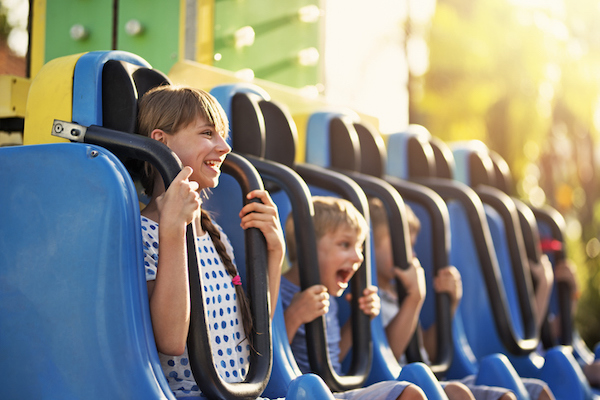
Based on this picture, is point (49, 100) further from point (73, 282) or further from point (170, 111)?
point (73, 282)

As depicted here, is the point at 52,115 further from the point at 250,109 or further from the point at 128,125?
the point at 250,109

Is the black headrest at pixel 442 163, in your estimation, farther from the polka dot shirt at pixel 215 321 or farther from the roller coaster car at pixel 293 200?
the polka dot shirt at pixel 215 321

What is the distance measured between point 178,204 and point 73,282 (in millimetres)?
252

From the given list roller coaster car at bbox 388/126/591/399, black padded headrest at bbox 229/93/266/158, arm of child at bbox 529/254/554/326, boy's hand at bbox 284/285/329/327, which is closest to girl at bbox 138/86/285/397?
boy's hand at bbox 284/285/329/327

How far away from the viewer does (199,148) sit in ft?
5.26

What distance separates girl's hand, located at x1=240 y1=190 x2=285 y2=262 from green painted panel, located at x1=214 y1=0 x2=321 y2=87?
1.01 m

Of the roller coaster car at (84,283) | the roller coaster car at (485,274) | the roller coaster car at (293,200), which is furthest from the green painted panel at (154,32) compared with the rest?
the roller coaster car at (485,274)

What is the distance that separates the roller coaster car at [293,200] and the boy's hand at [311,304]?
20 millimetres

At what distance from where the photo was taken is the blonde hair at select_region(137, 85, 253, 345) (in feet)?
5.26

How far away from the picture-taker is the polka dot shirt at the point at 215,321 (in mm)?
1521

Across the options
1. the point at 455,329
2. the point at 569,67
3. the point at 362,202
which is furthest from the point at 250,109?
Result: the point at 569,67

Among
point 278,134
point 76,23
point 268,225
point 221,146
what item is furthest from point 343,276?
point 76,23

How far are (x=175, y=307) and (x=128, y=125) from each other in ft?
1.48

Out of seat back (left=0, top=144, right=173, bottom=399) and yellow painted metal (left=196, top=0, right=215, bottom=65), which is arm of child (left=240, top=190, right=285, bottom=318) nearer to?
seat back (left=0, top=144, right=173, bottom=399)
